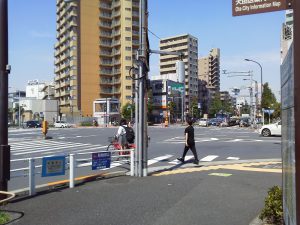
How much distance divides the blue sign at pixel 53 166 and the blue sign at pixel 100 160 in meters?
1.26

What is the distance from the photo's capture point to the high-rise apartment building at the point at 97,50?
10344cm

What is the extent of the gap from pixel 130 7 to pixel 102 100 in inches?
1069

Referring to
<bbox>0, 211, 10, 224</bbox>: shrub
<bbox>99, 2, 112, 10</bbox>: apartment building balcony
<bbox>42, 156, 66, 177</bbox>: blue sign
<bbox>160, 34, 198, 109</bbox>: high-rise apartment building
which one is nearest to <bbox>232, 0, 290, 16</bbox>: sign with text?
<bbox>0, 211, 10, 224</bbox>: shrub

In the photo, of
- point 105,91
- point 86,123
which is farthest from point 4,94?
point 105,91

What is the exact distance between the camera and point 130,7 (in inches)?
4094

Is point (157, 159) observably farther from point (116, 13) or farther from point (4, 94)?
point (116, 13)

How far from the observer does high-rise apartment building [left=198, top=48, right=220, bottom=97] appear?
533 ft

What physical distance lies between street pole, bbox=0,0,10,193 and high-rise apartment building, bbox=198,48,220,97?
154 m

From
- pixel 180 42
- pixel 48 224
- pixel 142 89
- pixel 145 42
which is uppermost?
pixel 180 42

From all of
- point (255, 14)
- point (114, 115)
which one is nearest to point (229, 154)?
point (255, 14)

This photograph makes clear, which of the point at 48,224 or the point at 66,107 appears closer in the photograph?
the point at 48,224

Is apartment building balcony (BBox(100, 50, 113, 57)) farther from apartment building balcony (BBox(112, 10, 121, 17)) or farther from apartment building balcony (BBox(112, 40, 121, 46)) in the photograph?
apartment building balcony (BBox(112, 10, 121, 17))

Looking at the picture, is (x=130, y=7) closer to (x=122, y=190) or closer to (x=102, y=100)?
(x=102, y=100)

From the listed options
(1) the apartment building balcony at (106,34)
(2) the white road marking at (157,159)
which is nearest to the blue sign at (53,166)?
(2) the white road marking at (157,159)
